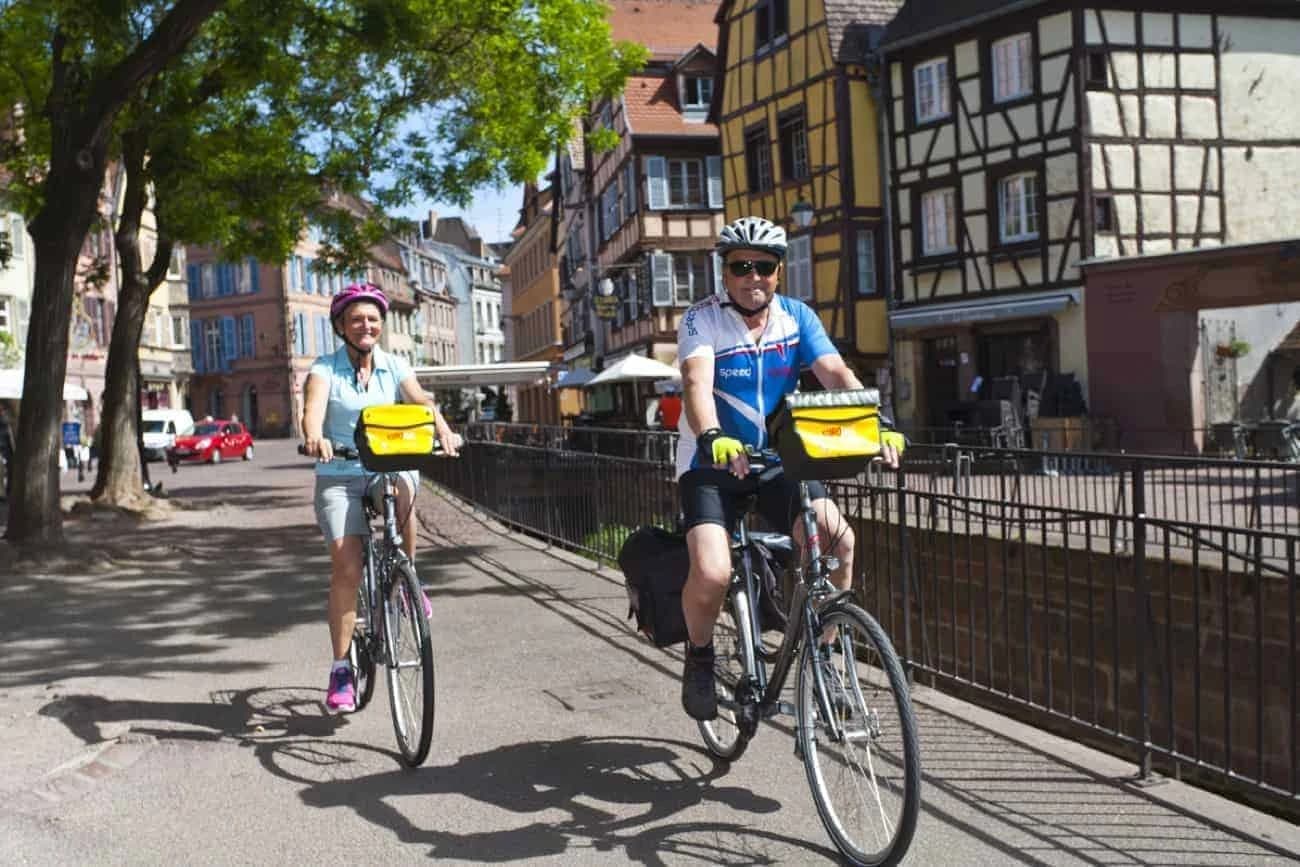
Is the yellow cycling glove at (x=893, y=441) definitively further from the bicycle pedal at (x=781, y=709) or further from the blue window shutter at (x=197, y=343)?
the blue window shutter at (x=197, y=343)

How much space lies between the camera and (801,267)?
1321 inches

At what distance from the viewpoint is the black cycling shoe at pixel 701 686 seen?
4863mm

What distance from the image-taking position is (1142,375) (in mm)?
25859

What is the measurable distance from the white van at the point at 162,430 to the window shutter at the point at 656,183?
1660 centimetres

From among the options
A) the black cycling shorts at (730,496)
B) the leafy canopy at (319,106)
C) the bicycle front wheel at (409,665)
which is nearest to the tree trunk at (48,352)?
the leafy canopy at (319,106)

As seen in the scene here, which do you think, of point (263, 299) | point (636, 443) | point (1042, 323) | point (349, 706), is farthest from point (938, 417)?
point (263, 299)

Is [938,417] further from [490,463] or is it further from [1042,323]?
[490,463]

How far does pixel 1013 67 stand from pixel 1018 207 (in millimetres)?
2746

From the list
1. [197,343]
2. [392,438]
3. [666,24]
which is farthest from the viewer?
[197,343]

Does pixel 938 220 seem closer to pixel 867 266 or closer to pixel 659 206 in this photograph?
pixel 867 266

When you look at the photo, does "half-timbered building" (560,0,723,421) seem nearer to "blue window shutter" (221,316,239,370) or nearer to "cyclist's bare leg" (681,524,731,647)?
"cyclist's bare leg" (681,524,731,647)

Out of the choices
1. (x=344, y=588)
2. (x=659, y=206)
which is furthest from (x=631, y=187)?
(x=344, y=588)

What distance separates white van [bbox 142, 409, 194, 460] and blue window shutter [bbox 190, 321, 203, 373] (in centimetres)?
3404

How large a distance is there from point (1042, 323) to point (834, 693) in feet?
81.3
